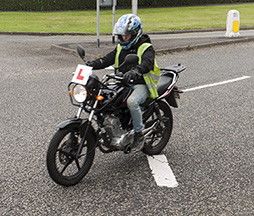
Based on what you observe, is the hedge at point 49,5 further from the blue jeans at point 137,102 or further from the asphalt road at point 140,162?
the blue jeans at point 137,102

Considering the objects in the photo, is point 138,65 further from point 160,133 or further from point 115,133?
point 160,133

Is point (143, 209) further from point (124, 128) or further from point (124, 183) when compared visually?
point (124, 128)

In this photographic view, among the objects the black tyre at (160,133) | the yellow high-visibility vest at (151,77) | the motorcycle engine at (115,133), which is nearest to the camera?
the motorcycle engine at (115,133)

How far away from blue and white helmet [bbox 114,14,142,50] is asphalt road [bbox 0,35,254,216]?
1355 millimetres

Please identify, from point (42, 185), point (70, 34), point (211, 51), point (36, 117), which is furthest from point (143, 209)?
point (70, 34)

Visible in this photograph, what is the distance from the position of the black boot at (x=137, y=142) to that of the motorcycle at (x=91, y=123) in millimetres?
59

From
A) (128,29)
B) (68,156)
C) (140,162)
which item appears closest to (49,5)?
(140,162)

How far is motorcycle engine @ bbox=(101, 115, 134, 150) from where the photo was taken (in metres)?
4.21

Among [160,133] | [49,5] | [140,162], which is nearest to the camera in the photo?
[140,162]

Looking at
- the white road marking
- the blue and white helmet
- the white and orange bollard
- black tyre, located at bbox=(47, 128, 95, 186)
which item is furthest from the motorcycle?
the white and orange bollard

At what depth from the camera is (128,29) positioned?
4.23 m

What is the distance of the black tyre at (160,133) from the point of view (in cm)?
486

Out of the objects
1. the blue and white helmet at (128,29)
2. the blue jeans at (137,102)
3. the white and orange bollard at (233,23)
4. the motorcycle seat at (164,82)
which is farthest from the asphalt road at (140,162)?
the white and orange bollard at (233,23)

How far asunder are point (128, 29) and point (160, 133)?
54.0 inches
